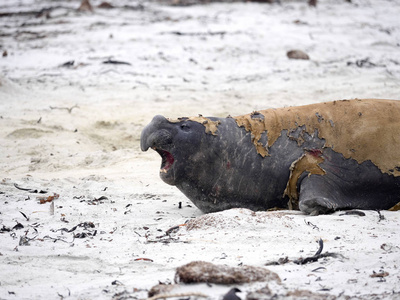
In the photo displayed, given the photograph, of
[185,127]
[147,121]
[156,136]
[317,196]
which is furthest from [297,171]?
[147,121]

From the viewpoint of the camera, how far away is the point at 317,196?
179 inches

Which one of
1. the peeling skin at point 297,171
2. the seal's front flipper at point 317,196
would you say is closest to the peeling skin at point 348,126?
the peeling skin at point 297,171

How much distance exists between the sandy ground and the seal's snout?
583 millimetres

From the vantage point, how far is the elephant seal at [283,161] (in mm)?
4691

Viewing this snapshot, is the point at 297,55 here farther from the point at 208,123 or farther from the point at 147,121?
the point at 208,123

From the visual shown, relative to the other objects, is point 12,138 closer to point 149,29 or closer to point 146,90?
point 146,90

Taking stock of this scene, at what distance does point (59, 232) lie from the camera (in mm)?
4148

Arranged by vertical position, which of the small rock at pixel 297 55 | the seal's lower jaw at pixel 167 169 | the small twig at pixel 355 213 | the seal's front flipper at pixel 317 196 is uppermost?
the seal's lower jaw at pixel 167 169

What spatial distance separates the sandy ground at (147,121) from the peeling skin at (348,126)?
0.57 metres

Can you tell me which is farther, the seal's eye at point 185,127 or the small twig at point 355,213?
the seal's eye at point 185,127

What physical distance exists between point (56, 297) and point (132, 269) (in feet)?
1.73

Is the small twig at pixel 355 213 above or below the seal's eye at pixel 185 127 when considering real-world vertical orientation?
below

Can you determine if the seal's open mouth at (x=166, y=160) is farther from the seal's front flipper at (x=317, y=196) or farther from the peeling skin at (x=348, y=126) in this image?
the seal's front flipper at (x=317, y=196)

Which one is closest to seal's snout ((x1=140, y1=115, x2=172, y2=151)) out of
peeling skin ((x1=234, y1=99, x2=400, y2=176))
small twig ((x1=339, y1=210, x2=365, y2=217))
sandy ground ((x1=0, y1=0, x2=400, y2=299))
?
sandy ground ((x1=0, y1=0, x2=400, y2=299))
